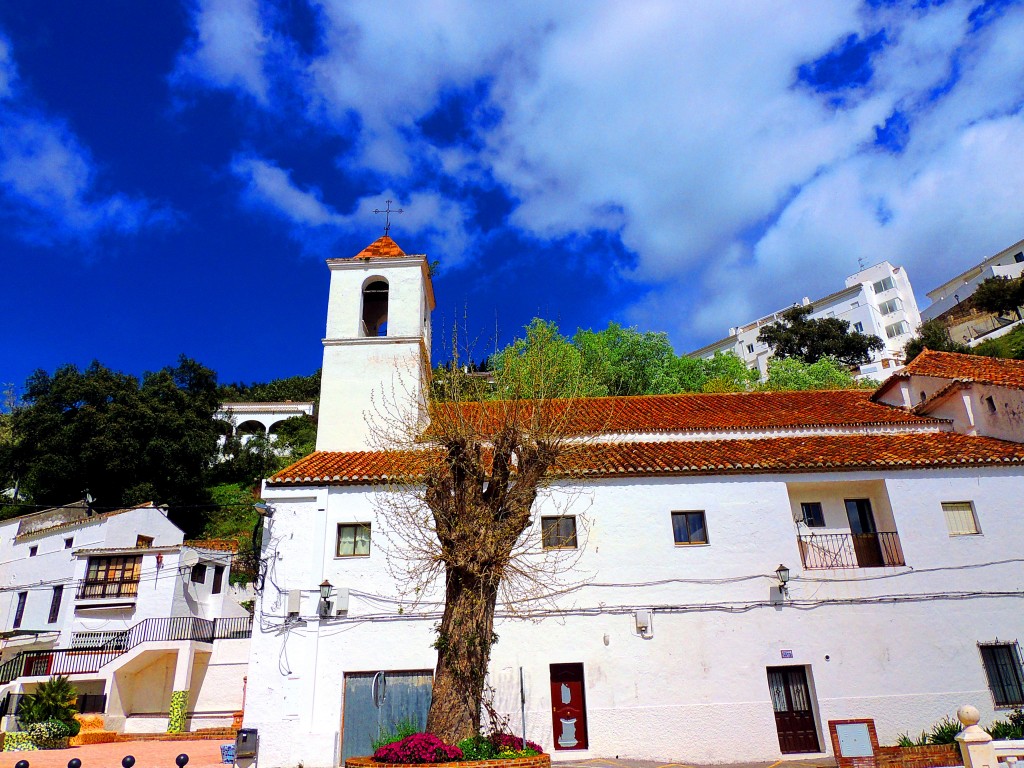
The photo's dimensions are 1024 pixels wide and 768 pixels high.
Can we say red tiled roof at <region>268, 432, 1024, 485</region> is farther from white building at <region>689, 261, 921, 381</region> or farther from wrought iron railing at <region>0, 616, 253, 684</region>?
white building at <region>689, 261, 921, 381</region>

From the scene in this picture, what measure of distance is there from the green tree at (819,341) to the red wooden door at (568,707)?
47109mm

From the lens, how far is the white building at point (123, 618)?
22.5 meters

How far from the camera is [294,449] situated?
5138 cm

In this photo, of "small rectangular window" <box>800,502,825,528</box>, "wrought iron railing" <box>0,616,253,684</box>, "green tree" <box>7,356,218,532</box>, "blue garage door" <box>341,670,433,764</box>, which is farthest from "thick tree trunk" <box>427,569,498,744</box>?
"green tree" <box>7,356,218,532</box>

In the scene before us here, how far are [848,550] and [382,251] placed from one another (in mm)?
15544

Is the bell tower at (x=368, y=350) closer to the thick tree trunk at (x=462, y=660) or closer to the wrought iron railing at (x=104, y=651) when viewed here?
the thick tree trunk at (x=462, y=660)

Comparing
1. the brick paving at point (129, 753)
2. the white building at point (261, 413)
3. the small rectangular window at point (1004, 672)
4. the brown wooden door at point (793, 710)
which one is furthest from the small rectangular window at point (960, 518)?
the white building at point (261, 413)

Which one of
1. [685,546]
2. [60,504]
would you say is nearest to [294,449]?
[60,504]

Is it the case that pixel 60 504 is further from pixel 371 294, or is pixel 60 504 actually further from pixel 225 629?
pixel 371 294

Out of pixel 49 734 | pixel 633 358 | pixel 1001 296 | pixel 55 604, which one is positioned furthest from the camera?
pixel 1001 296

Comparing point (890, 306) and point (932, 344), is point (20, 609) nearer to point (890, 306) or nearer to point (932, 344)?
point (932, 344)

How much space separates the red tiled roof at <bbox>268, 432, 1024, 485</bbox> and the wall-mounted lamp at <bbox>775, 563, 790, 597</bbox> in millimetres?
2287

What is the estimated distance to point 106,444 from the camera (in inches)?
1537

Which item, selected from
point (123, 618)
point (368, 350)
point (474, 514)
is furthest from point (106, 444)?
point (474, 514)
